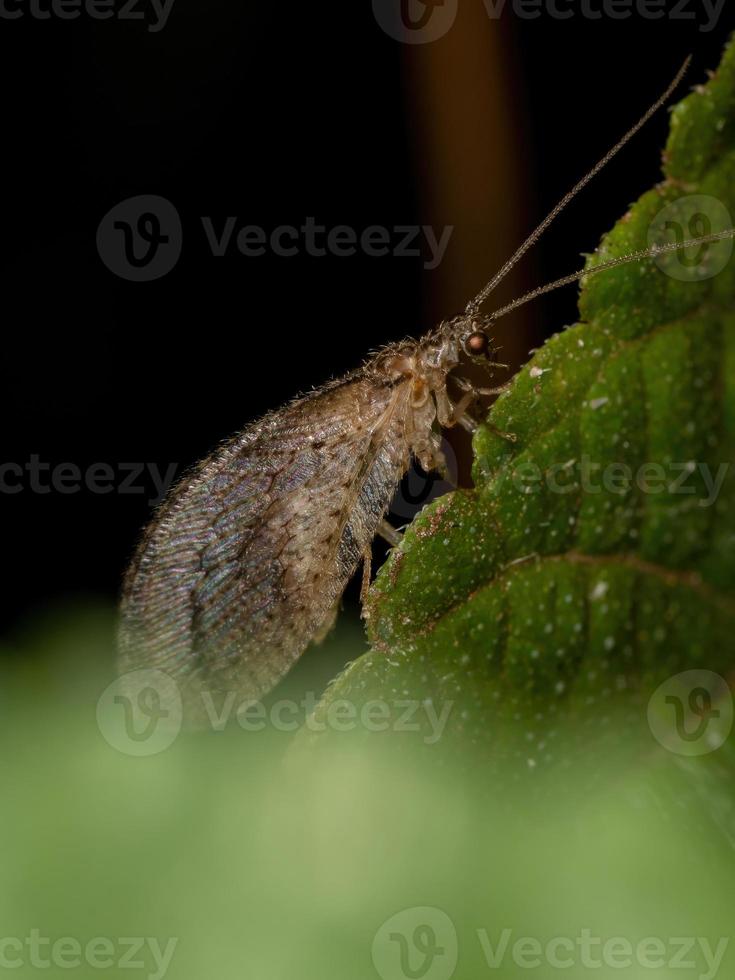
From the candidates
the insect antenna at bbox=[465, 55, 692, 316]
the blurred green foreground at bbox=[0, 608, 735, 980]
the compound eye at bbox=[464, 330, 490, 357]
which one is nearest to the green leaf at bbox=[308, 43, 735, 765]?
the blurred green foreground at bbox=[0, 608, 735, 980]

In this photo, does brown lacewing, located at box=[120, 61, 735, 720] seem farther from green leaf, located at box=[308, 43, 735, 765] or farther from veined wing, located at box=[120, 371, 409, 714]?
green leaf, located at box=[308, 43, 735, 765]

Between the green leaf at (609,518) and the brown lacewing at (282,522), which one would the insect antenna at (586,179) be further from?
the green leaf at (609,518)

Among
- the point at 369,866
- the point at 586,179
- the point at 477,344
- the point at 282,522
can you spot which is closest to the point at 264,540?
the point at 282,522

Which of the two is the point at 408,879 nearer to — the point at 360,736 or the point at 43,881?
the point at 360,736

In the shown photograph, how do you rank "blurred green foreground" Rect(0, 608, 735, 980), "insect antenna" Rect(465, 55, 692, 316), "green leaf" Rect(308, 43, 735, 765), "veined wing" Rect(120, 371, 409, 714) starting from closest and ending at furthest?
1. "blurred green foreground" Rect(0, 608, 735, 980)
2. "green leaf" Rect(308, 43, 735, 765)
3. "insect antenna" Rect(465, 55, 692, 316)
4. "veined wing" Rect(120, 371, 409, 714)

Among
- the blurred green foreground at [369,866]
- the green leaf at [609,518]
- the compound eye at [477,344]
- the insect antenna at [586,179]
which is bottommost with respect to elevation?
the blurred green foreground at [369,866]

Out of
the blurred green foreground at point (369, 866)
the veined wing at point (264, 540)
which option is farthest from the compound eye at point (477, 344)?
the blurred green foreground at point (369, 866)

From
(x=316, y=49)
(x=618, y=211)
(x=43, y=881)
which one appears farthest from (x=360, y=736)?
(x=316, y=49)
